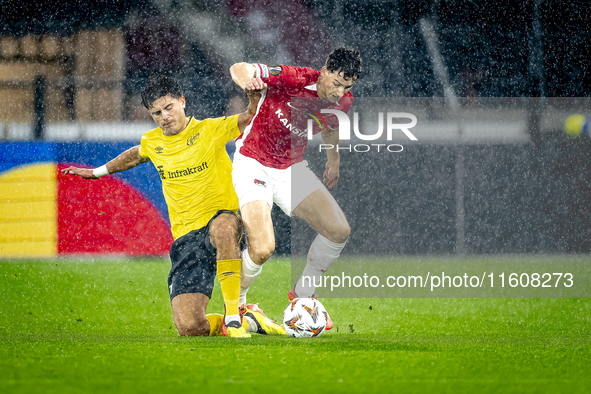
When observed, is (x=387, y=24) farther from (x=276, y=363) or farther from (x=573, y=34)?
(x=276, y=363)

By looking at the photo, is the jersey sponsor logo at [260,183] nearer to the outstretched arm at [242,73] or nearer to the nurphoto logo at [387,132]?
the outstretched arm at [242,73]

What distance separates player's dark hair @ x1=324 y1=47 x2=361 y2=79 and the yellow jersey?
2.20 feet

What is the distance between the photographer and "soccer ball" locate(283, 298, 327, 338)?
3363 millimetres

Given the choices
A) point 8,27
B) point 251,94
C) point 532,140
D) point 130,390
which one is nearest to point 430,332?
point 251,94

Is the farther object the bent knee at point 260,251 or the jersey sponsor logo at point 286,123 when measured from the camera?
the jersey sponsor logo at point 286,123

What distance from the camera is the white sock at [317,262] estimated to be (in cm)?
398

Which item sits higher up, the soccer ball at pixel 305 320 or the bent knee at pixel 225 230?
the bent knee at pixel 225 230

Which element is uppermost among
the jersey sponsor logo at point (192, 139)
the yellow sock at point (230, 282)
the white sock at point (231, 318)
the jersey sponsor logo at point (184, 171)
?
the jersey sponsor logo at point (192, 139)

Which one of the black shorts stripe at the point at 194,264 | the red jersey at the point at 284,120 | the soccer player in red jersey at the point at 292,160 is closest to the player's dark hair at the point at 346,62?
the soccer player in red jersey at the point at 292,160

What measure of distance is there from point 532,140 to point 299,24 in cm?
419

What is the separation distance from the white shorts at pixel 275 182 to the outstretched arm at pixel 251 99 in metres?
0.27

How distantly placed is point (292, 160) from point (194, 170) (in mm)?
709

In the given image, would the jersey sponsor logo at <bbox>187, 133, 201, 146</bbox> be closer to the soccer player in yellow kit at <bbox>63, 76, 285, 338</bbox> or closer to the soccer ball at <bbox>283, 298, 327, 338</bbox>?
the soccer player in yellow kit at <bbox>63, 76, 285, 338</bbox>

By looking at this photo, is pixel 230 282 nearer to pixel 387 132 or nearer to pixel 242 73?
pixel 242 73
